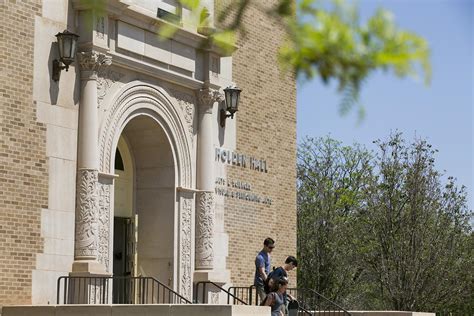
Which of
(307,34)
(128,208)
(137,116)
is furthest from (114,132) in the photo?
(307,34)

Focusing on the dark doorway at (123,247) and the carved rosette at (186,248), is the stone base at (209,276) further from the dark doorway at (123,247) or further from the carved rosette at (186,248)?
the dark doorway at (123,247)

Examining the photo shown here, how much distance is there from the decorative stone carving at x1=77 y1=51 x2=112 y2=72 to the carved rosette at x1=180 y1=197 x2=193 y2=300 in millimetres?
3314

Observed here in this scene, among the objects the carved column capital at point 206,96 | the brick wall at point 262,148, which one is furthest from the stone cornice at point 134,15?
the brick wall at point 262,148

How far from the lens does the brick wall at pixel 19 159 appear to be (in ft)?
50.6

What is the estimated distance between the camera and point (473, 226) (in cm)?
3741

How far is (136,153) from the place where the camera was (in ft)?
63.9

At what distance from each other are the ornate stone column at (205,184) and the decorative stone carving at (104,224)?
252 cm

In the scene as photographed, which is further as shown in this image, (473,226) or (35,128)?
(473,226)

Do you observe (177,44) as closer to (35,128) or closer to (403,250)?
(35,128)

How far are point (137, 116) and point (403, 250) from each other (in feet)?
53.7

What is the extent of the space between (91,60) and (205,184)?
370 cm

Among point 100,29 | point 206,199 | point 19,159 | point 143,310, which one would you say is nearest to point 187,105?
point 206,199

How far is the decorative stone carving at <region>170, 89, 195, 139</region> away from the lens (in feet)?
63.4

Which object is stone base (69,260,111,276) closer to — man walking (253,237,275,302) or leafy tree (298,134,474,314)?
man walking (253,237,275,302)
